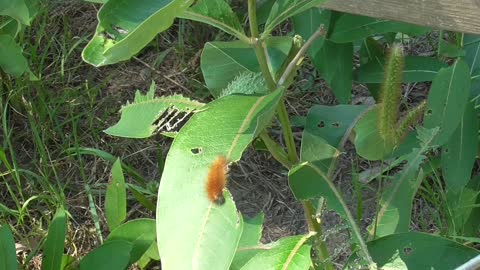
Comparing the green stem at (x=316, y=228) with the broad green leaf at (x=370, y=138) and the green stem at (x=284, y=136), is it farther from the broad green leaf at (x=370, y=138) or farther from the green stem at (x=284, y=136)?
the broad green leaf at (x=370, y=138)

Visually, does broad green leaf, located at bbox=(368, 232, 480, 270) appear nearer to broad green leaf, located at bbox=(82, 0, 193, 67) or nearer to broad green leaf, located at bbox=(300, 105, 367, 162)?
broad green leaf, located at bbox=(300, 105, 367, 162)

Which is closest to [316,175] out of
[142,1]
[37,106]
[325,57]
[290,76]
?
[290,76]

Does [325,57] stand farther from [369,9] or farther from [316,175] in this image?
[316,175]

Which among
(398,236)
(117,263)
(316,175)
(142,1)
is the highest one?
(142,1)

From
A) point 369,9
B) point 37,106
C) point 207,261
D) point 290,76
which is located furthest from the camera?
point 37,106

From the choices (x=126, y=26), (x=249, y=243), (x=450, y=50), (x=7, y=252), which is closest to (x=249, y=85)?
(x=126, y=26)

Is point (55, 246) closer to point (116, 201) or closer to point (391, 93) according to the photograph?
point (116, 201)
